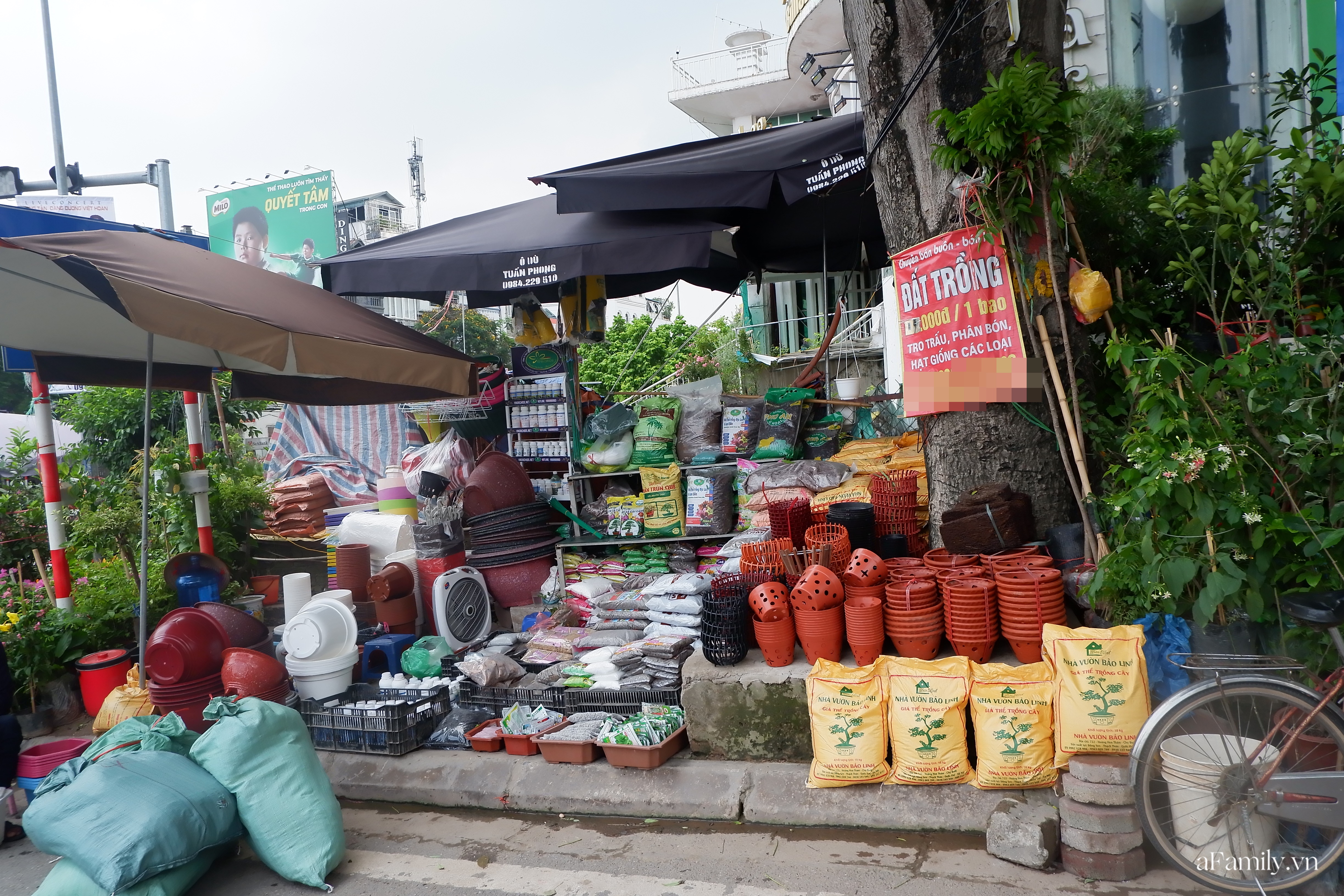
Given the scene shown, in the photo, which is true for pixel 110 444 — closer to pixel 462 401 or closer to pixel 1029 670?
pixel 462 401

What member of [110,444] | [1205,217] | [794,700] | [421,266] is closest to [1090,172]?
[1205,217]

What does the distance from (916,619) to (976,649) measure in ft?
1.01

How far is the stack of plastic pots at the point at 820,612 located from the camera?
4180 millimetres

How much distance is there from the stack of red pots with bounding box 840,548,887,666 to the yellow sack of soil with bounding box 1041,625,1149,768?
847mm

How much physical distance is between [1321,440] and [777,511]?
295 cm

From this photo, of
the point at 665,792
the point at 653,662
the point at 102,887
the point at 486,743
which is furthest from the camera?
the point at 653,662

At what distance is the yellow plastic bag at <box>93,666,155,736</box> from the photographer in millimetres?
5105

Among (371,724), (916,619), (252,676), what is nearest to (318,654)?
(252,676)

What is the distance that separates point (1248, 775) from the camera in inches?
121

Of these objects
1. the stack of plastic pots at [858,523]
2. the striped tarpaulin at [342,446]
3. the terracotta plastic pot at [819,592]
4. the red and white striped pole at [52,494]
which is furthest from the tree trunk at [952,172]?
the striped tarpaulin at [342,446]

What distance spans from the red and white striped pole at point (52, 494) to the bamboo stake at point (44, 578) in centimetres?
33

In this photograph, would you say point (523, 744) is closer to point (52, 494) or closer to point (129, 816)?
point (129, 816)

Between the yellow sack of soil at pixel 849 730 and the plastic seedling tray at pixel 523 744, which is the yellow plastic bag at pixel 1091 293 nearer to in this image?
the yellow sack of soil at pixel 849 730

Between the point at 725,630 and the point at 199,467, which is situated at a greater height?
the point at 199,467
